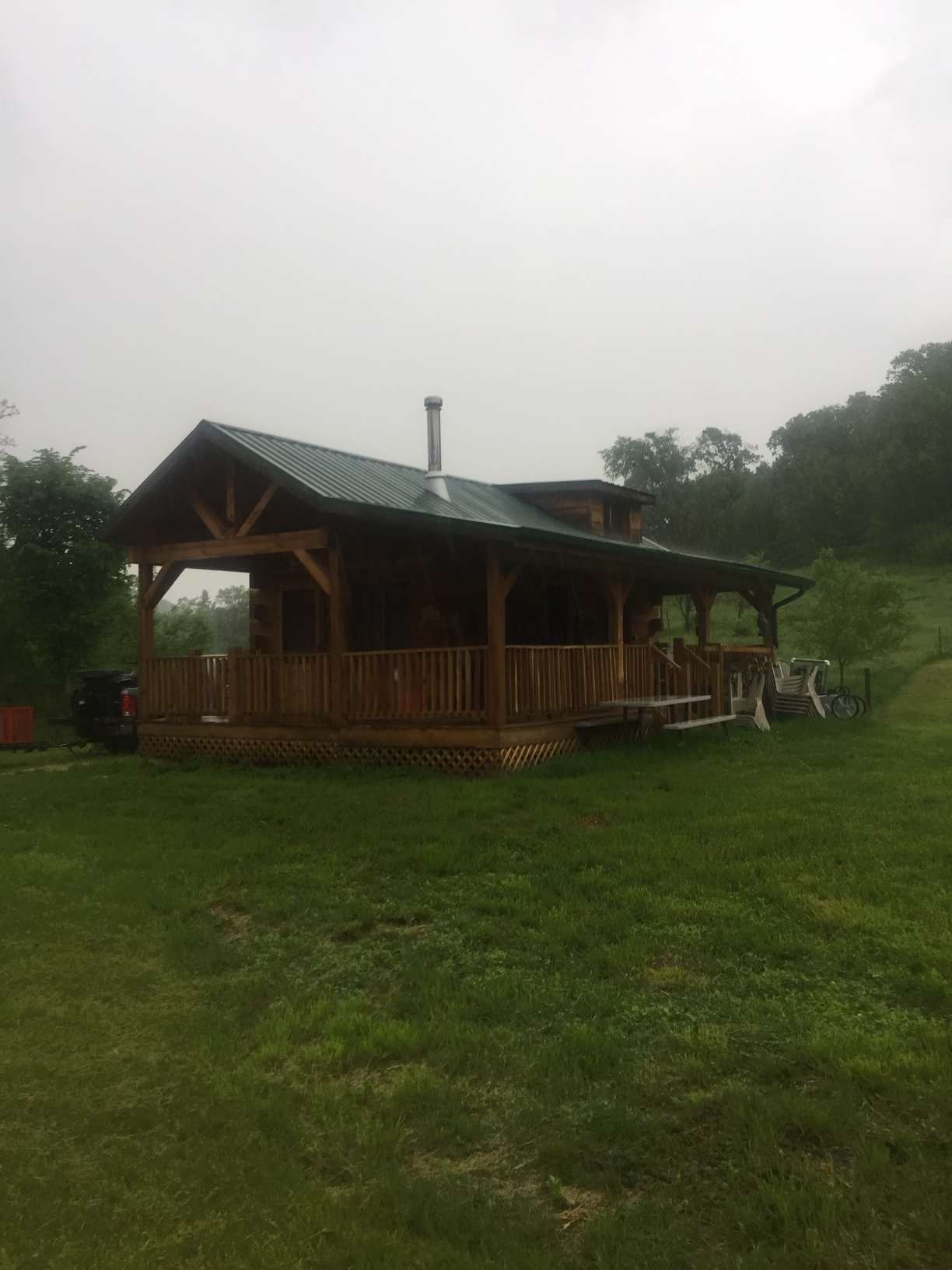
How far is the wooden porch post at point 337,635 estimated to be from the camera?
1335 centimetres

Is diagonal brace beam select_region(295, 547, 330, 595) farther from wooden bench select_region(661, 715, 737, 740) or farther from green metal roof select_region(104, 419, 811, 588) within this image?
wooden bench select_region(661, 715, 737, 740)

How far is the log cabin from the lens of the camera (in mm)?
12828

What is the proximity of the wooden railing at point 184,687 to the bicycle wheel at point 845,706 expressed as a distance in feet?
38.0

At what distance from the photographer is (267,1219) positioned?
3.33 meters

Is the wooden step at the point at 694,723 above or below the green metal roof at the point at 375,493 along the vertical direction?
below

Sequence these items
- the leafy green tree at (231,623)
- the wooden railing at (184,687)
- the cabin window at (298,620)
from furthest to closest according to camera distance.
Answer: the leafy green tree at (231,623), the cabin window at (298,620), the wooden railing at (184,687)

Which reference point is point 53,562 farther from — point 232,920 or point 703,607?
point 232,920

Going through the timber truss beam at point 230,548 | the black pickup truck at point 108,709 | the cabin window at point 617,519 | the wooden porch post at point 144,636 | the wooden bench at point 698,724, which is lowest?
the wooden bench at point 698,724

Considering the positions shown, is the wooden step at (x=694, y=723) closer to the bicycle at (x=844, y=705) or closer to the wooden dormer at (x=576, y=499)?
the bicycle at (x=844, y=705)

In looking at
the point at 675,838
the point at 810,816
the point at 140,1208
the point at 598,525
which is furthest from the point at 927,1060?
the point at 598,525

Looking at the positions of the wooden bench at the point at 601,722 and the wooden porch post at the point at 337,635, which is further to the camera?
the wooden bench at the point at 601,722

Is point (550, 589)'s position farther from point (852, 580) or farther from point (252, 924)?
point (252, 924)

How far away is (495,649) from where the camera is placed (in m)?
12.5

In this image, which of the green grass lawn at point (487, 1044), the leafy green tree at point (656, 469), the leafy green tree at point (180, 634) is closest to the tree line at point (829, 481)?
the leafy green tree at point (656, 469)
